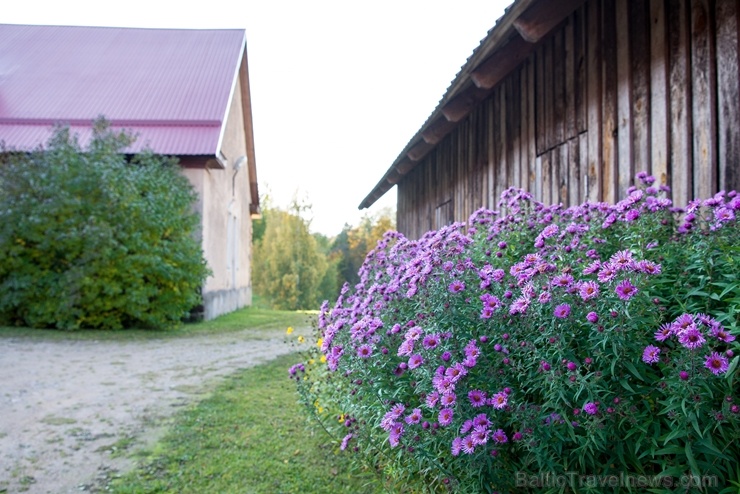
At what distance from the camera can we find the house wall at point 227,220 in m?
12.2

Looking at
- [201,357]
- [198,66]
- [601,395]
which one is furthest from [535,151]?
[198,66]

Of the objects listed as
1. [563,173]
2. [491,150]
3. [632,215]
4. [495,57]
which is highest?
[495,57]

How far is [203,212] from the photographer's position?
11.8 meters

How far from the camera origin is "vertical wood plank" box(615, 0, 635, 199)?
329cm

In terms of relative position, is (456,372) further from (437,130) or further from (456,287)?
(437,130)

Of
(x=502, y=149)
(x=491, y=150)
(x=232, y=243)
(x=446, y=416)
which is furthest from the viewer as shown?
(x=232, y=243)

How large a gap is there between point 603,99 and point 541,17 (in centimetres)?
66

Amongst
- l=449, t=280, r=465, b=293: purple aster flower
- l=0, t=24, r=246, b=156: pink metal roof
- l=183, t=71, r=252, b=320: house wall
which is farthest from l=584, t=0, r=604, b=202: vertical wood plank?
l=183, t=71, r=252, b=320: house wall

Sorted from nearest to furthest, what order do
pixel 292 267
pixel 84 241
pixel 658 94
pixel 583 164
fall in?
pixel 658 94 < pixel 583 164 < pixel 84 241 < pixel 292 267

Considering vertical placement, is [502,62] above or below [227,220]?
above

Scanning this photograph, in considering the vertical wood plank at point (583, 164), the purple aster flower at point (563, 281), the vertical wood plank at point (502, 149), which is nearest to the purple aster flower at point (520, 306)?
the purple aster flower at point (563, 281)

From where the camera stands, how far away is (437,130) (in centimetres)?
611

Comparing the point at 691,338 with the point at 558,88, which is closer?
the point at 691,338

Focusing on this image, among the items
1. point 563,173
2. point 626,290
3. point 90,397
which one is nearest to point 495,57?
point 563,173
